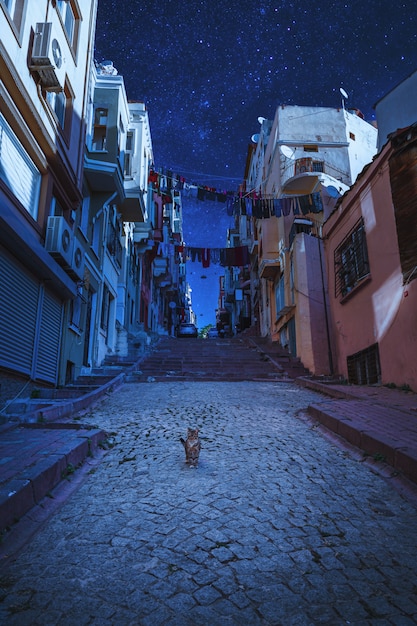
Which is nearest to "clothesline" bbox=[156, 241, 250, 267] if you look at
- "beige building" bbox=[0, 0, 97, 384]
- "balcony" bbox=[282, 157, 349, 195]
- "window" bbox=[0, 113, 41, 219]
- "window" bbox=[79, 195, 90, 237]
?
"balcony" bbox=[282, 157, 349, 195]

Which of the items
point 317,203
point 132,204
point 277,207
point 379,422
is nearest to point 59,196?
point 132,204

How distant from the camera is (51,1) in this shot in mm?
10266

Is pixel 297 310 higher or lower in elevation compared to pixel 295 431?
higher

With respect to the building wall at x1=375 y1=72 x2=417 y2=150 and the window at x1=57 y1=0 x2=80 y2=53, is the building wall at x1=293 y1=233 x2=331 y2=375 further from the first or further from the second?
the window at x1=57 y1=0 x2=80 y2=53

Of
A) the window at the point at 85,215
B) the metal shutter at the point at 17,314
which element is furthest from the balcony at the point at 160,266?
the metal shutter at the point at 17,314

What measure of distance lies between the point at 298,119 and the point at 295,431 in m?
26.0

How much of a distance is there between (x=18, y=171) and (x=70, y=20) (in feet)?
20.4

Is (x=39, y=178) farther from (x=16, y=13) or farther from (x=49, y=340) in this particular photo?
(x=49, y=340)

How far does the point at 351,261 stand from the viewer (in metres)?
12.9

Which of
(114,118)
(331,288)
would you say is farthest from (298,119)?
(331,288)

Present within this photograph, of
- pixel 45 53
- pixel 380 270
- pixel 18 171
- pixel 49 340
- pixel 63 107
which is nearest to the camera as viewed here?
pixel 45 53

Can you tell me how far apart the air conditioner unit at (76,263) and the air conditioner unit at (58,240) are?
545 millimetres

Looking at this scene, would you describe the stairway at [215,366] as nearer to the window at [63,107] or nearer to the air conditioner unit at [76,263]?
A: the air conditioner unit at [76,263]

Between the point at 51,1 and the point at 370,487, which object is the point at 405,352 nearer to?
the point at 370,487
